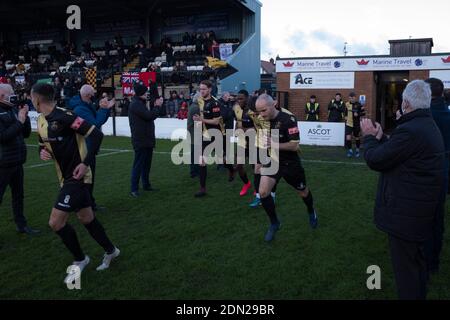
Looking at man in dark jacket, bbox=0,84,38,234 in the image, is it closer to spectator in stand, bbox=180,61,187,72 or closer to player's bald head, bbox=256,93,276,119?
player's bald head, bbox=256,93,276,119

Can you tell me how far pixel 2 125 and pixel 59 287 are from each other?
2434 millimetres

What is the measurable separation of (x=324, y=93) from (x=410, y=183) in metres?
18.2

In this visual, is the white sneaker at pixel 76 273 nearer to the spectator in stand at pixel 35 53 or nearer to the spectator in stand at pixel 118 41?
the spectator in stand at pixel 118 41

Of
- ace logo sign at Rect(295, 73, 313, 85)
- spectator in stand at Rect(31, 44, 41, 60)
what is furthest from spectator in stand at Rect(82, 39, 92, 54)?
ace logo sign at Rect(295, 73, 313, 85)

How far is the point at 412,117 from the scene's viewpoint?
315 cm

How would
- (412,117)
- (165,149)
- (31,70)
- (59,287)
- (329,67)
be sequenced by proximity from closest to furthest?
(412,117)
(59,287)
(165,149)
(329,67)
(31,70)

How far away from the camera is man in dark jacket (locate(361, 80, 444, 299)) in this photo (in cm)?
308

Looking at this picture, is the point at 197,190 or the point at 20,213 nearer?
the point at 20,213

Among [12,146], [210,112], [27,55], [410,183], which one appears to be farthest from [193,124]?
[27,55]

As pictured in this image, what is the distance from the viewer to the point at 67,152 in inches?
172

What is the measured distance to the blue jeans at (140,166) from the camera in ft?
26.7

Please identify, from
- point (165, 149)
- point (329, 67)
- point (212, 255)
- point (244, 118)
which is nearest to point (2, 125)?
point (212, 255)

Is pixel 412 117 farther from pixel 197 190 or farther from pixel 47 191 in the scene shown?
pixel 47 191

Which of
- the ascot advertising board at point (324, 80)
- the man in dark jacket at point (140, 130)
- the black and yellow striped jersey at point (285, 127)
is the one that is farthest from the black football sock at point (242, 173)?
the ascot advertising board at point (324, 80)
